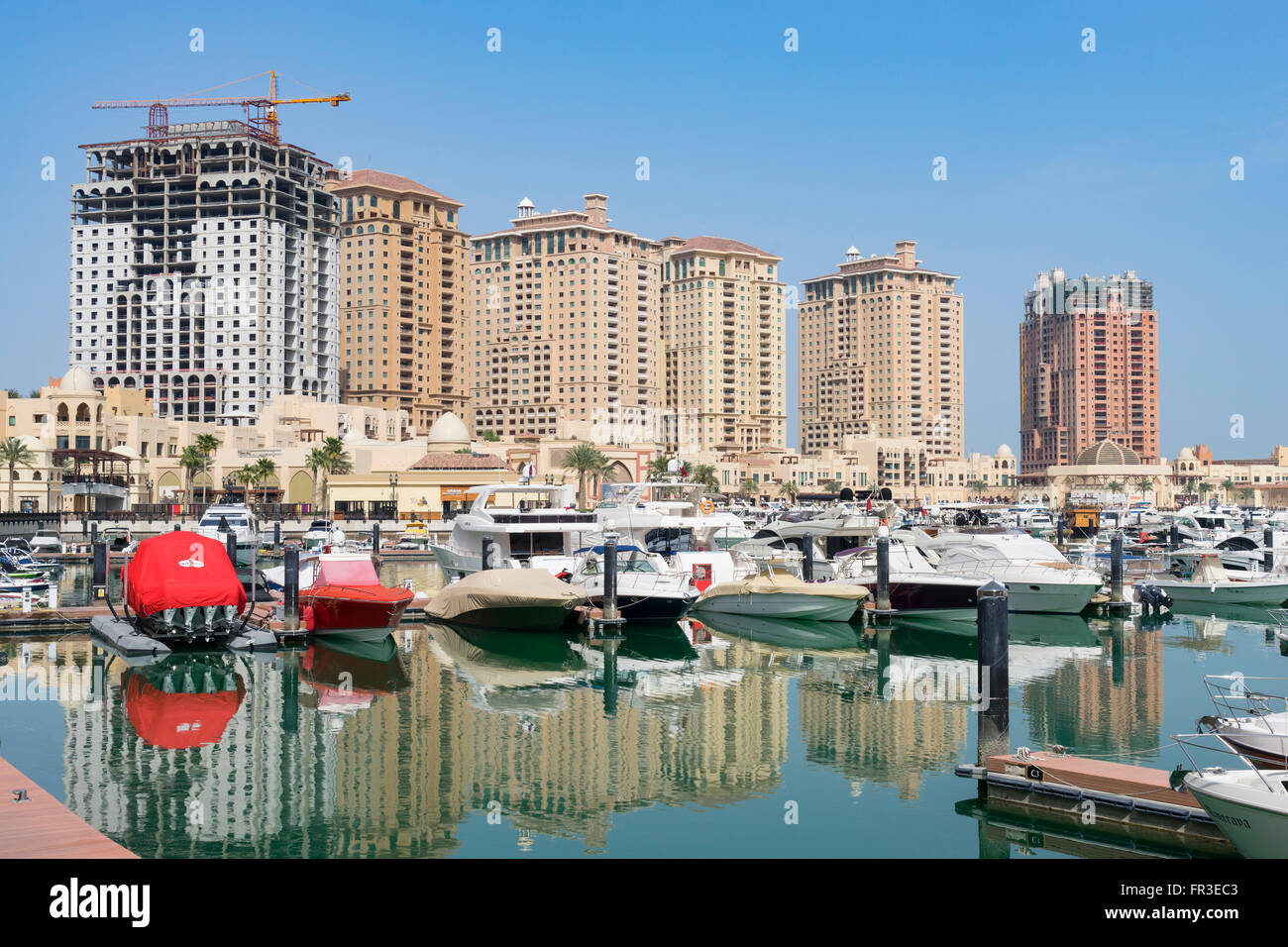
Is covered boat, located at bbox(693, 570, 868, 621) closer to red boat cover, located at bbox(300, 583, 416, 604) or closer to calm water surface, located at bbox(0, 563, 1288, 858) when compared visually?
calm water surface, located at bbox(0, 563, 1288, 858)

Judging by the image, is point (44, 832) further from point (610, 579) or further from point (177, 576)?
point (610, 579)

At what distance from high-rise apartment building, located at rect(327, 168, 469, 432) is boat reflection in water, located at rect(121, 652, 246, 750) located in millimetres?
157316

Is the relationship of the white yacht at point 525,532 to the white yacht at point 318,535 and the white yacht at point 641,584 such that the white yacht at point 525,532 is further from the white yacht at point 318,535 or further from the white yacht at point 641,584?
the white yacht at point 318,535

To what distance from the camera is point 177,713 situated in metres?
30.2

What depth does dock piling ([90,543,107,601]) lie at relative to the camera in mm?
50406

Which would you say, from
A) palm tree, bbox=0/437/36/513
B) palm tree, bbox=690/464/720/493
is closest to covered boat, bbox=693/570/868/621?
palm tree, bbox=0/437/36/513

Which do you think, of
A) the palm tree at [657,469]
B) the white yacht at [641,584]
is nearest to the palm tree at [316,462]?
the palm tree at [657,469]

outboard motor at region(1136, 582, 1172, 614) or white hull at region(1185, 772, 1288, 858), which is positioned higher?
white hull at region(1185, 772, 1288, 858)

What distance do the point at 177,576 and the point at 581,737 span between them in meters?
16.6

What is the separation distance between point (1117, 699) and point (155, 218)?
545ft

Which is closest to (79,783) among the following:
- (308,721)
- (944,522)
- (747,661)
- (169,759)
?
(169,759)

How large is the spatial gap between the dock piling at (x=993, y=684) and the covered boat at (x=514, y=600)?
2177 centimetres

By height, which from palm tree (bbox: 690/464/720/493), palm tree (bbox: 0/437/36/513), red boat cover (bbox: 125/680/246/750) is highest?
palm tree (bbox: 0/437/36/513)

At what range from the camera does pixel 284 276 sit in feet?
562
